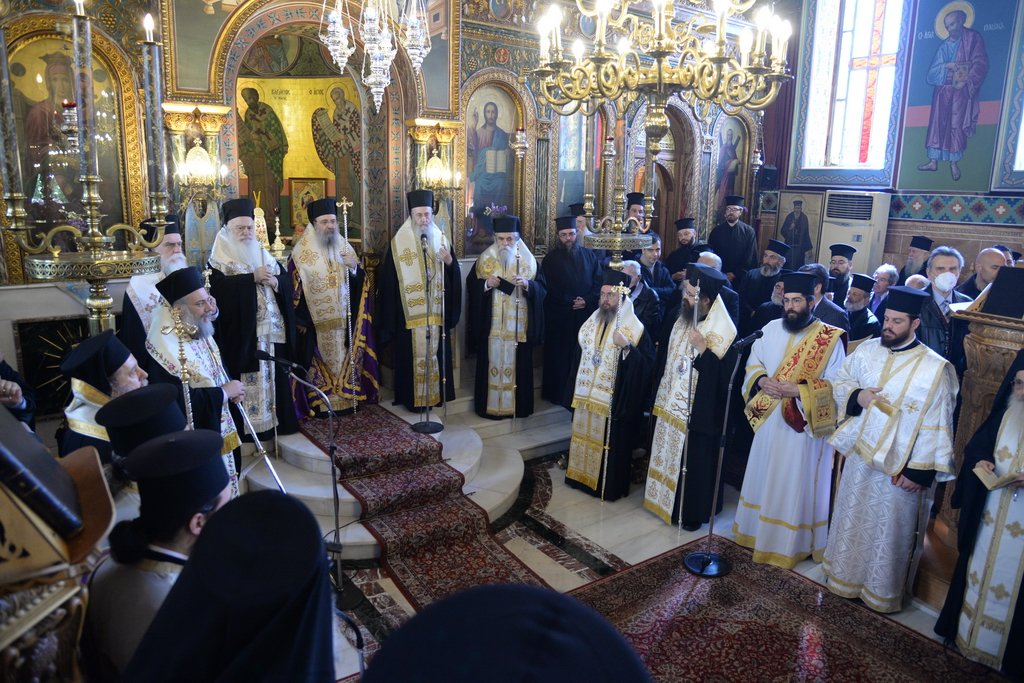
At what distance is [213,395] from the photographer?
4.66 meters

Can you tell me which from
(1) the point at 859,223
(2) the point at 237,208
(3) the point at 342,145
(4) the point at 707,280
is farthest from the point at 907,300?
(3) the point at 342,145

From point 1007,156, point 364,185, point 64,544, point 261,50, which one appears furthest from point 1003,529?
point 261,50

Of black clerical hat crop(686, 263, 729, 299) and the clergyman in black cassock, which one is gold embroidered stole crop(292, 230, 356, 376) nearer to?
the clergyman in black cassock

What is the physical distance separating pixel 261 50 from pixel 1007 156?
1110 centimetres

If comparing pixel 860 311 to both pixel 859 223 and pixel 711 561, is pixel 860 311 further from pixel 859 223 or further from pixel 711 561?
pixel 859 223

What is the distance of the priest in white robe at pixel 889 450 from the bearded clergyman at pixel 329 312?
498 centimetres

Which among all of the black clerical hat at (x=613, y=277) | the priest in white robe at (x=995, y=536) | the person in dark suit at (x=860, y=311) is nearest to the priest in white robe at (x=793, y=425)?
the priest in white robe at (x=995, y=536)

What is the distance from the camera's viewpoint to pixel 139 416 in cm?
278

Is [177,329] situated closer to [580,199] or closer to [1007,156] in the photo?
[580,199]

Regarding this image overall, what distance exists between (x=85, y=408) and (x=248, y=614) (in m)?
2.87

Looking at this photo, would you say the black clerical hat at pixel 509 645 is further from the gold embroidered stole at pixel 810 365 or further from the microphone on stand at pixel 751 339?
the gold embroidered stole at pixel 810 365

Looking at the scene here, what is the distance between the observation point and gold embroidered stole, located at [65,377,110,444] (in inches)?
144

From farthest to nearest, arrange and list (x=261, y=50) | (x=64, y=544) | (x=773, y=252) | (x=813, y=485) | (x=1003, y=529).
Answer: (x=261, y=50) → (x=773, y=252) → (x=813, y=485) → (x=1003, y=529) → (x=64, y=544)

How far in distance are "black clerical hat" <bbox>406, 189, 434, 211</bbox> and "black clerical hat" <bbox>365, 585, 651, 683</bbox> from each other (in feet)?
23.5
